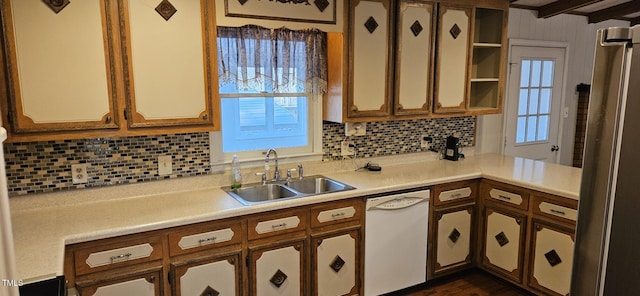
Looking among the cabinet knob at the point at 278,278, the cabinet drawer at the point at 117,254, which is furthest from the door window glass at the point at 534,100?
the cabinet drawer at the point at 117,254

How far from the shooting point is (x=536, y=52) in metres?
4.18

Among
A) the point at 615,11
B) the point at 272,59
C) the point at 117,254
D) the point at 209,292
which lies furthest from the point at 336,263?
the point at 615,11

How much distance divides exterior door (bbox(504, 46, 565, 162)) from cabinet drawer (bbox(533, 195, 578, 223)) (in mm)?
1388

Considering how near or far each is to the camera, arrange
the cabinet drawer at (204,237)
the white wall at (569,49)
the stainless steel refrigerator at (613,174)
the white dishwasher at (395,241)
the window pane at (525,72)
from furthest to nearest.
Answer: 1. the window pane at (525,72)
2. the white wall at (569,49)
3. the white dishwasher at (395,241)
4. the cabinet drawer at (204,237)
5. the stainless steel refrigerator at (613,174)

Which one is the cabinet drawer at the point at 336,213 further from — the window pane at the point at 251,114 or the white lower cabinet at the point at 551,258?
the white lower cabinet at the point at 551,258

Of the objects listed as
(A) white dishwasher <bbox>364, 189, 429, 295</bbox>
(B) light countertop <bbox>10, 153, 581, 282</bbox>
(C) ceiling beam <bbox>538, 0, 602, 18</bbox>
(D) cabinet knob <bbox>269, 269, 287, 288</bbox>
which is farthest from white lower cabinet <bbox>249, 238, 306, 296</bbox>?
(C) ceiling beam <bbox>538, 0, 602, 18</bbox>

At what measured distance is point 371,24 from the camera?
9.76 ft

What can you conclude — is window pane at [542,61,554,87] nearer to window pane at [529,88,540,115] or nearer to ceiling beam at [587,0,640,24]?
window pane at [529,88,540,115]

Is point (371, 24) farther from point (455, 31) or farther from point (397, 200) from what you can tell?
point (397, 200)

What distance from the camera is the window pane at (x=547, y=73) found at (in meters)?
4.30

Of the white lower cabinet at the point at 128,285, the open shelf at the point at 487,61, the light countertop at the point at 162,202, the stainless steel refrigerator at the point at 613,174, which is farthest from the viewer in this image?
the open shelf at the point at 487,61

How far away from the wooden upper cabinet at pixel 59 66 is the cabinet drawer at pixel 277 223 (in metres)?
0.91

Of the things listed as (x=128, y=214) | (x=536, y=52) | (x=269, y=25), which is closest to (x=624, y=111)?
(x=269, y=25)

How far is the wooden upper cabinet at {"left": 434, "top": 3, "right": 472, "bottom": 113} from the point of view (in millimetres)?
3270
